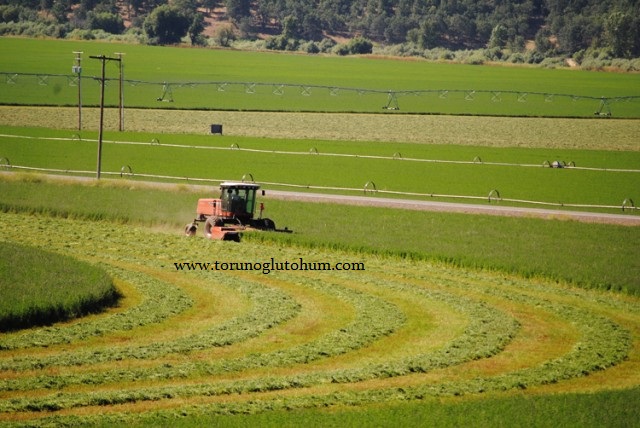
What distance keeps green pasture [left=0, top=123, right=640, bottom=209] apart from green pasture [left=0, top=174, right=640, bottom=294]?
10329 millimetres

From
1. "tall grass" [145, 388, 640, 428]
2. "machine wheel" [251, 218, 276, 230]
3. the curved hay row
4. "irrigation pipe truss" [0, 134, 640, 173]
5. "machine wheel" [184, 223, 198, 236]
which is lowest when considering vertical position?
"irrigation pipe truss" [0, 134, 640, 173]

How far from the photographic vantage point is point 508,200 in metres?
65.9

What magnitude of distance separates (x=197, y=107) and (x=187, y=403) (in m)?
95.0

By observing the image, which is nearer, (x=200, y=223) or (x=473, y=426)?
(x=473, y=426)

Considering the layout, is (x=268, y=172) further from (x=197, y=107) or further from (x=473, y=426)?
(x=473, y=426)

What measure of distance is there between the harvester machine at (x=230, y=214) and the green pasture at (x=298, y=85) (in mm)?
58091

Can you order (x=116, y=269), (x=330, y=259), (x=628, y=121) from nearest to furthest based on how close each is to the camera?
(x=116, y=269) → (x=330, y=259) → (x=628, y=121)

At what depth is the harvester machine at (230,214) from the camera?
157 ft

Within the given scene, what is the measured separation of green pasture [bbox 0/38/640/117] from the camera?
126875 mm

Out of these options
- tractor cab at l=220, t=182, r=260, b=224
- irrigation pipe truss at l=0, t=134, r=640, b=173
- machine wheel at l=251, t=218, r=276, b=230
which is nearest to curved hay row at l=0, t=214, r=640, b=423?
tractor cab at l=220, t=182, r=260, b=224

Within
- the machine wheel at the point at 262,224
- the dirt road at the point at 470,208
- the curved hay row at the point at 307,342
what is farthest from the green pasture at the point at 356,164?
the curved hay row at the point at 307,342

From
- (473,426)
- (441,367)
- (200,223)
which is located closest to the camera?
(473,426)

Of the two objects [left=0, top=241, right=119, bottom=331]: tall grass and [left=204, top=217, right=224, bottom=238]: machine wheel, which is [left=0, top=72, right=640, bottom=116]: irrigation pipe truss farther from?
[left=0, top=241, right=119, bottom=331]: tall grass

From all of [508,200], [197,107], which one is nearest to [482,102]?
[197,107]
